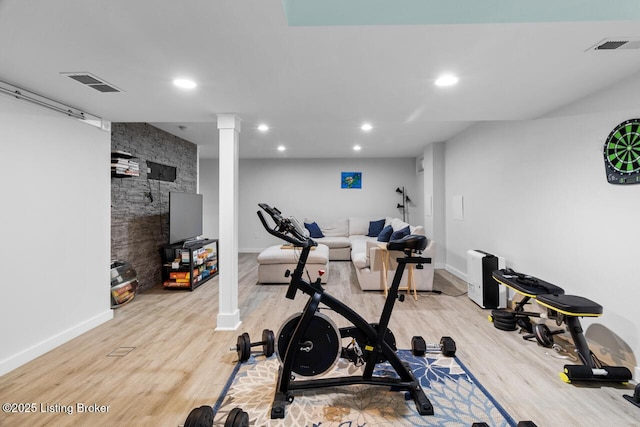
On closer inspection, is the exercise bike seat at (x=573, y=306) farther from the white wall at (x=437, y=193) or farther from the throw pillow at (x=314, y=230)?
the throw pillow at (x=314, y=230)

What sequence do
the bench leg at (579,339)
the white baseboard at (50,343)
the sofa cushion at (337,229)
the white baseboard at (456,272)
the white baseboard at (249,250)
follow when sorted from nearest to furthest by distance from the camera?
the bench leg at (579,339), the white baseboard at (50,343), the white baseboard at (456,272), the sofa cushion at (337,229), the white baseboard at (249,250)

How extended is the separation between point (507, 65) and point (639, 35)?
2.07ft

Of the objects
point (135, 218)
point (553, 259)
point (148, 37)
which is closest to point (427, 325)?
point (553, 259)

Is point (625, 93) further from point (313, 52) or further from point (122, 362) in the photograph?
point (122, 362)

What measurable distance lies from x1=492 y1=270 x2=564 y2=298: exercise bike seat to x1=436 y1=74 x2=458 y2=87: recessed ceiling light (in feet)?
6.40

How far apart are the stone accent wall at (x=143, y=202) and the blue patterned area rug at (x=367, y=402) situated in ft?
9.05

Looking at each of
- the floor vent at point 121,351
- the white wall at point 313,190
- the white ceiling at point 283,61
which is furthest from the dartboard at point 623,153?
the white wall at point 313,190

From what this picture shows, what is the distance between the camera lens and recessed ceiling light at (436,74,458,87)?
2.14 metres

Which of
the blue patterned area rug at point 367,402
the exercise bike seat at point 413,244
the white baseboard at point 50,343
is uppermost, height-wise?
the exercise bike seat at point 413,244

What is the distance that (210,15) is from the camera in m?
1.45

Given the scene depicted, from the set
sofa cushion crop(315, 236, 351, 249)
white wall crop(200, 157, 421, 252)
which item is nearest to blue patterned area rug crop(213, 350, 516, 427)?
sofa cushion crop(315, 236, 351, 249)

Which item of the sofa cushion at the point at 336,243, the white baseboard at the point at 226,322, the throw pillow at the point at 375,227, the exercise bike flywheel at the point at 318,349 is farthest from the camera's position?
the throw pillow at the point at 375,227

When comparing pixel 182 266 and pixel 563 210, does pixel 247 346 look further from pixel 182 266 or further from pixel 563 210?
pixel 563 210

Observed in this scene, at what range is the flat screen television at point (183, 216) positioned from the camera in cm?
434
